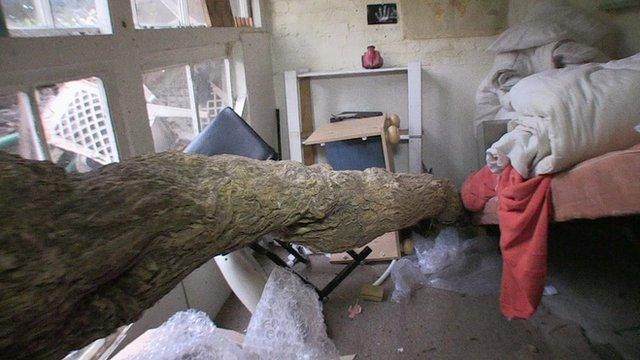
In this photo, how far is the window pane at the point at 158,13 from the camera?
1.61 meters

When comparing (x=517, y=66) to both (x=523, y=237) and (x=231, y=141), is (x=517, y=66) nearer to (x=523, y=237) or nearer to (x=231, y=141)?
(x=523, y=237)

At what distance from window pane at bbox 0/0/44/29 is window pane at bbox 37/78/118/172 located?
171 mm

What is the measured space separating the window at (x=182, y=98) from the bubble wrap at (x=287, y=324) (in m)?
0.89

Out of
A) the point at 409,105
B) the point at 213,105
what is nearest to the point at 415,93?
the point at 409,105

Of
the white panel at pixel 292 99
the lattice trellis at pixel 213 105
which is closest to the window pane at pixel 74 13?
the lattice trellis at pixel 213 105

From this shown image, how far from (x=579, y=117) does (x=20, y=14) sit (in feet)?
5.32

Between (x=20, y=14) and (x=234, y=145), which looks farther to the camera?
(x=234, y=145)

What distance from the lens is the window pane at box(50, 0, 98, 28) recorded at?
113cm

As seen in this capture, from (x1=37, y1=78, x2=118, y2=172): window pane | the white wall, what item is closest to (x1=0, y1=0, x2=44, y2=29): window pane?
(x1=37, y1=78, x2=118, y2=172): window pane

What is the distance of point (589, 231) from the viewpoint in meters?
2.24

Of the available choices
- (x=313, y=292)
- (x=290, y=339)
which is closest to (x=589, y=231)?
(x=313, y=292)

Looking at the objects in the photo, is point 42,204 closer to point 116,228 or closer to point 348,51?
point 116,228

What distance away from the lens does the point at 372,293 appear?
207 cm

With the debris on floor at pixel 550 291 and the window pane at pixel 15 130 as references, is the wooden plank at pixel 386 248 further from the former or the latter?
the window pane at pixel 15 130
